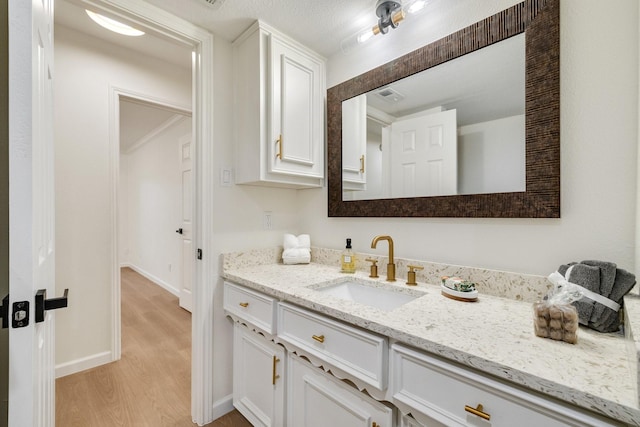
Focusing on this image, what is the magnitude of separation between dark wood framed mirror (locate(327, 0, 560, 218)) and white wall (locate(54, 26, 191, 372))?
2239mm

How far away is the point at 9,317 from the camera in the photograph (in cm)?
60

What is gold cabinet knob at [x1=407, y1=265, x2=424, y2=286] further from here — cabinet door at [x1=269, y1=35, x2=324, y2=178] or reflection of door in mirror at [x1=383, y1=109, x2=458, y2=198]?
cabinet door at [x1=269, y1=35, x2=324, y2=178]

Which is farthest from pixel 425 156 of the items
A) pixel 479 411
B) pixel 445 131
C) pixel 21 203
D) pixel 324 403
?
pixel 21 203

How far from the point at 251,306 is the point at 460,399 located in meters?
0.97

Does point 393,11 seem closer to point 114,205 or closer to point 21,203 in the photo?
point 21,203

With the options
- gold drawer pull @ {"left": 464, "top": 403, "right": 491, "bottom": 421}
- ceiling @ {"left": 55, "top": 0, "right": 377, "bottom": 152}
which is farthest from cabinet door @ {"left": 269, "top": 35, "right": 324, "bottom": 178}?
gold drawer pull @ {"left": 464, "top": 403, "right": 491, "bottom": 421}

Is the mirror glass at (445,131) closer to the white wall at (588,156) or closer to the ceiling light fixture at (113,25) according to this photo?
the white wall at (588,156)

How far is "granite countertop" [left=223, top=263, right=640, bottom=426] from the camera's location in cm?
55

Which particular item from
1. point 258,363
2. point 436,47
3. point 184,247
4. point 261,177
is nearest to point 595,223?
point 436,47

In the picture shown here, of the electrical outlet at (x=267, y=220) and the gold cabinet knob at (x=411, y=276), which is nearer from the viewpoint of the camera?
the gold cabinet knob at (x=411, y=276)

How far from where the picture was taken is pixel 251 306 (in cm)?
139

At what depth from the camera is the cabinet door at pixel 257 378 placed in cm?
129

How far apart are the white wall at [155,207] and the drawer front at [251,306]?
236cm

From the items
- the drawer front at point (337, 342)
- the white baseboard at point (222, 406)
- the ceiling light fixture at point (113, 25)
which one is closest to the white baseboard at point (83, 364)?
the white baseboard at point (222, 406)
